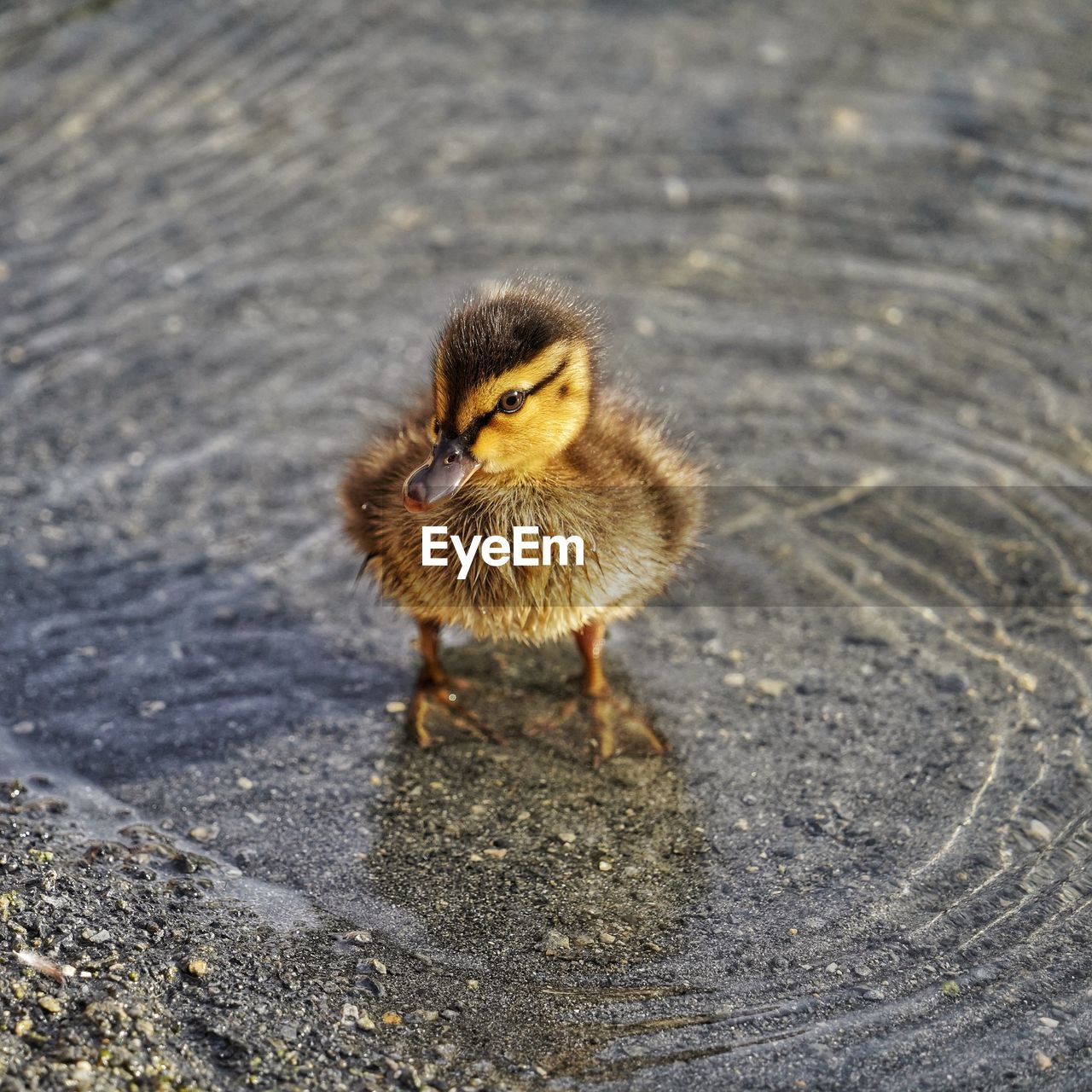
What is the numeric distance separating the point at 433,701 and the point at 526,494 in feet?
2.81

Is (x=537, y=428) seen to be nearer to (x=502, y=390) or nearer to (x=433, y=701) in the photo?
(x=502, y=390)

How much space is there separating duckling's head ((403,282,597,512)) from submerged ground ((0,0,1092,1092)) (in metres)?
0.86

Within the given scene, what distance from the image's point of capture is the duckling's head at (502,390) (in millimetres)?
3992

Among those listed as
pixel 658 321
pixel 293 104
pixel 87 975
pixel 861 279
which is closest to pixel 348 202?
pixel 293 104

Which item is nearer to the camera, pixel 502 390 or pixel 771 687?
pixel 502 390

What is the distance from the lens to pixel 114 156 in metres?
7.61

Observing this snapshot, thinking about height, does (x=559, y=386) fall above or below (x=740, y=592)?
above

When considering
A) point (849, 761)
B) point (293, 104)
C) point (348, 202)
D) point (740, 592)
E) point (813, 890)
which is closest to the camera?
point (813, 890)

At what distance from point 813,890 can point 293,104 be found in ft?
18.8

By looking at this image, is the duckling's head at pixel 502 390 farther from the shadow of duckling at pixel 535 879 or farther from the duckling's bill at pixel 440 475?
the shadow of duckling at pixel 535 879

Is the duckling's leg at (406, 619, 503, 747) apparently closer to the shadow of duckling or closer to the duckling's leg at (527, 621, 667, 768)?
the shadow of duckling

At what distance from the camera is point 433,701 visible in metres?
4.80

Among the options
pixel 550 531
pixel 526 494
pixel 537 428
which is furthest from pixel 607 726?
pixel 537 428

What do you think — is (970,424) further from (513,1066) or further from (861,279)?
(513,1066)
